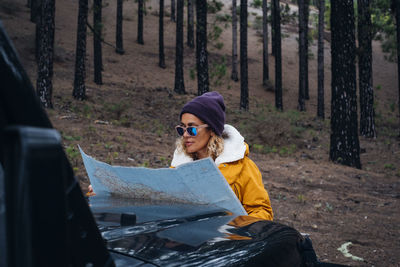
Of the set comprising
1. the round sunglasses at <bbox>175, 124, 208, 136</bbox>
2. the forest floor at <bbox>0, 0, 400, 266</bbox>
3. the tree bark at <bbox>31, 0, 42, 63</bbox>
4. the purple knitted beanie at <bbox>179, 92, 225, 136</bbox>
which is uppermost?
the tree bark at <bbox>31, 0, 42, 63</bbox>

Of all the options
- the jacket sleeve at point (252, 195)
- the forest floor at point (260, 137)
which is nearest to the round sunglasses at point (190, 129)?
the jacket sleeve at point (252, 195)

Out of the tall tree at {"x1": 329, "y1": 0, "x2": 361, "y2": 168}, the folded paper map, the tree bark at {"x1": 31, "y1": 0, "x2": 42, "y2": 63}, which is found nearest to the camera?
the folded paper map

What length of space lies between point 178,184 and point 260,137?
13224 mm

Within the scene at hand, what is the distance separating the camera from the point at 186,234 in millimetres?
1406

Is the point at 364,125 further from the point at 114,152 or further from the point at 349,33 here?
the point at 114,152

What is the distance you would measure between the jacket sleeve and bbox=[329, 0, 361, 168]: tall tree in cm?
875

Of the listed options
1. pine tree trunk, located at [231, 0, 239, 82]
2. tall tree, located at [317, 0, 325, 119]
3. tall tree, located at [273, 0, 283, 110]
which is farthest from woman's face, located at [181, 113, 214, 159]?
pine tree trunk, located at [231, 0, 239, 82]

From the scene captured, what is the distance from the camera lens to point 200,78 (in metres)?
16.0

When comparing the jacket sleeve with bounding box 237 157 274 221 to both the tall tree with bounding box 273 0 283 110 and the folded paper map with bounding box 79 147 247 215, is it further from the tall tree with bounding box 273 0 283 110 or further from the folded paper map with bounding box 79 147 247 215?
the tall tree with bounding box 273 0 283 110

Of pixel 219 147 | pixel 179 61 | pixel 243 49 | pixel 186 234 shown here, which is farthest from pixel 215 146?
pixel 243 49

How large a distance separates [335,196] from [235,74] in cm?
2443

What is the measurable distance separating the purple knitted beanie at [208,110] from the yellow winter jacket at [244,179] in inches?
8.2

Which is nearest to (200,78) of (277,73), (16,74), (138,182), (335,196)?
(335,196)

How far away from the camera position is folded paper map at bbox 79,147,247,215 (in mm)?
1667
